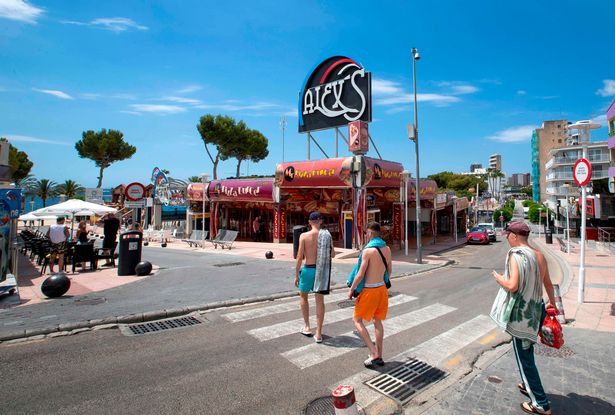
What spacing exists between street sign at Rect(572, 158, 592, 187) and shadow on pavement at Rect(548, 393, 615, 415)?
6047 mm

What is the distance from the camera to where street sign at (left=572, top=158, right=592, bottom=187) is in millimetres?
7941

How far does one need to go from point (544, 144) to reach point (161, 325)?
10681cm

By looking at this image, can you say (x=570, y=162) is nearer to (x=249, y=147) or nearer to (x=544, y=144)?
(x=544, y=144)

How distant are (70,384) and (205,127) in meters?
47.6

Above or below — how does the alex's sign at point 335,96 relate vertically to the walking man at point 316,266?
above

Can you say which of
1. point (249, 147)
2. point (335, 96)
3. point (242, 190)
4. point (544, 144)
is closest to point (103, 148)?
point (249, 147)

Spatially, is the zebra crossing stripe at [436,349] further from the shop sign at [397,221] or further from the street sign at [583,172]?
the shop sign at [397,221]

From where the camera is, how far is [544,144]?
89.0 m

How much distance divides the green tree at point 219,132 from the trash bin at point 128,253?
3927 cm

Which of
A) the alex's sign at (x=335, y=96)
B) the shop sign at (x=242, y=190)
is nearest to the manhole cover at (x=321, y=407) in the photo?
the alex's sign at (x=335, y=96)

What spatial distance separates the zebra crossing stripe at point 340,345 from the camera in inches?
191

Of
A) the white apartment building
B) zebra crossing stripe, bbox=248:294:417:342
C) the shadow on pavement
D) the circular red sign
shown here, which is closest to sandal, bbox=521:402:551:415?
the shadow on pavement

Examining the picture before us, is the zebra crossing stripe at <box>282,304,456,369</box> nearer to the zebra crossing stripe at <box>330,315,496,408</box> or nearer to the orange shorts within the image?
the zebra crossing stripe at <box>330,315,496,408</box>

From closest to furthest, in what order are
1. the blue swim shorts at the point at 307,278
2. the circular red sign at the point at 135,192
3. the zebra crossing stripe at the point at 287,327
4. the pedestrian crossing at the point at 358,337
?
the pedestrian crossing at the point at 358,337, the blue swim shorts at the point at 307,278, the zebra crossing stripe at the point at 287,327, the circular red sign at the point at 135,192
